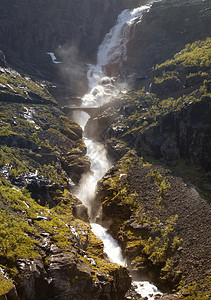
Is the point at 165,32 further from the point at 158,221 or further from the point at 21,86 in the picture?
the point at 158,221

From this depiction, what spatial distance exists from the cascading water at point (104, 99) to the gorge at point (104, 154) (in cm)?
36

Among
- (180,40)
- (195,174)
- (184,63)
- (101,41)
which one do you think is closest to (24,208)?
(195,174)

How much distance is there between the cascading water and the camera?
47.8 metres

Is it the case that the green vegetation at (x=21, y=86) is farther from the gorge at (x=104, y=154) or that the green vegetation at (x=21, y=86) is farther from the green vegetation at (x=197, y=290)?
the green vegetation at (x=197, y=290)

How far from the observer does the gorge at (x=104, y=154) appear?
34.2 m

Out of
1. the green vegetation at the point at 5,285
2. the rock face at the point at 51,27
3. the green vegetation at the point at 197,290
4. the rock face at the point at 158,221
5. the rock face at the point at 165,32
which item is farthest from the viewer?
the rock face at the point at 51,27

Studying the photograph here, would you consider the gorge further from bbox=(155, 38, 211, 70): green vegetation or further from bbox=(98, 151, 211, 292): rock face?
bbox=(155, 38, 211, 70): green vegetation

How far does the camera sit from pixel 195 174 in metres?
60.4

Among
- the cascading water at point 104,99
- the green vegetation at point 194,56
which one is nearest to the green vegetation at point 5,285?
the cascading water at point 104,99

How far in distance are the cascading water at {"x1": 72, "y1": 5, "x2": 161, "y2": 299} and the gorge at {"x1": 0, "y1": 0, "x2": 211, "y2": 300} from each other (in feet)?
1.19

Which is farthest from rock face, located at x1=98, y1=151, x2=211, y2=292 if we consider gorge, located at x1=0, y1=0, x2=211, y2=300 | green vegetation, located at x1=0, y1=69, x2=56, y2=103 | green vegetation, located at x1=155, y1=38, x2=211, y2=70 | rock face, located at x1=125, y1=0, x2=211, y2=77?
Answer: rock face, located at x1=125, y1=0, x2=211, y2=77

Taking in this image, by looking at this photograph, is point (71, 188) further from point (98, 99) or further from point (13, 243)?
point (98, 99)

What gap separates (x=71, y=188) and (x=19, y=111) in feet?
109

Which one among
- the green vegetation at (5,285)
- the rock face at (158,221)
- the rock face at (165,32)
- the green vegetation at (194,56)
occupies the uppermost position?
the rock face at (165,32)
